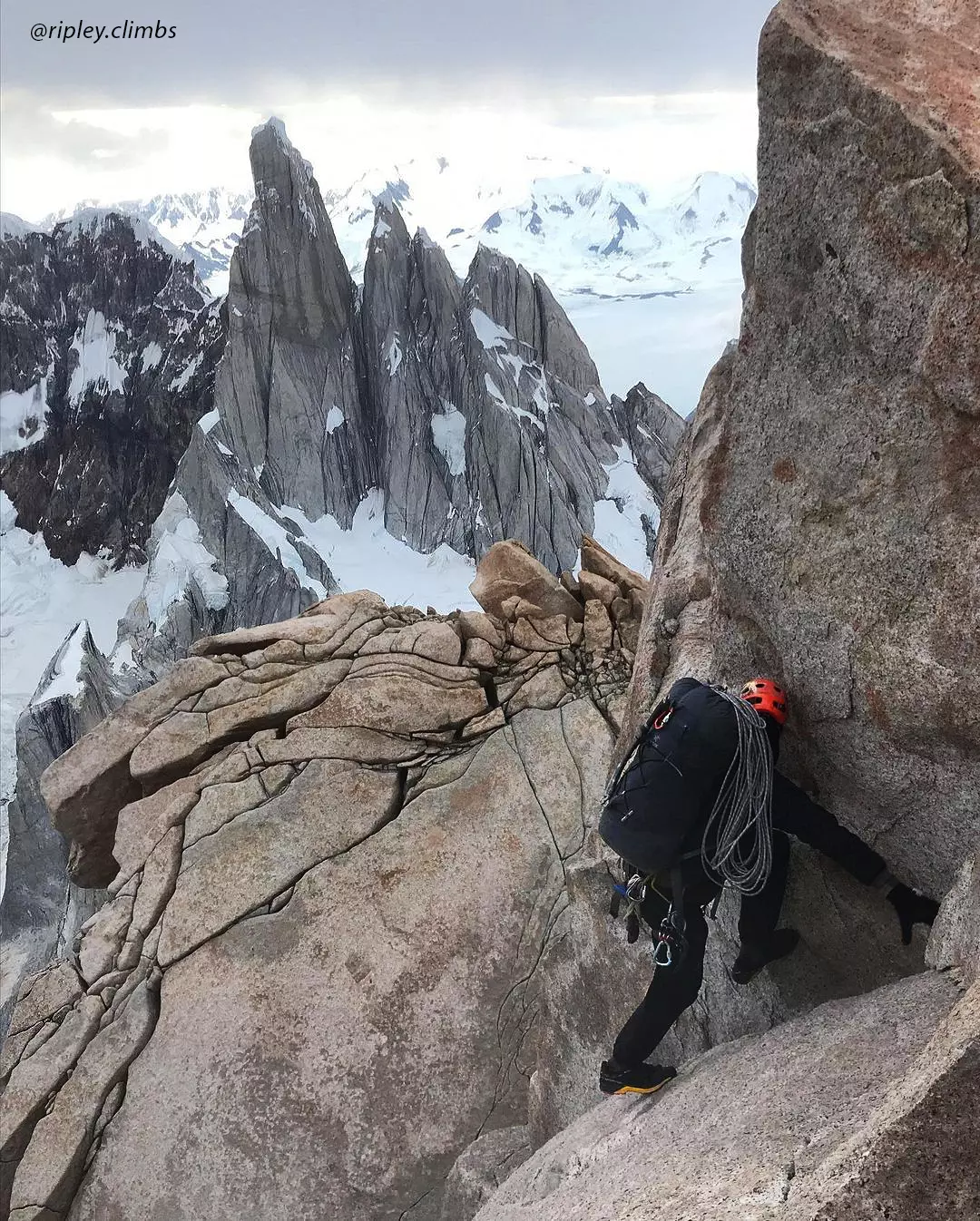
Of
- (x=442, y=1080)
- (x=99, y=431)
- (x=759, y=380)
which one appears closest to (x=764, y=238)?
(x=759, y=380)

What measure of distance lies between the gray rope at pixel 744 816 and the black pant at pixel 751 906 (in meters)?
0.19

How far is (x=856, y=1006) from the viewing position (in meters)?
5.78

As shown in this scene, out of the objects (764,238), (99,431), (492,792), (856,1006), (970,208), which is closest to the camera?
(970,208)

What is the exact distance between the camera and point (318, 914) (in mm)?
10703

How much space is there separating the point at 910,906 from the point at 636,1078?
8.98 ft

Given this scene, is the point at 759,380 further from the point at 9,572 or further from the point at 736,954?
the point at 9,572

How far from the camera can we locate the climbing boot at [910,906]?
21.4 ft

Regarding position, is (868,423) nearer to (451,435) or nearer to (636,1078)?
(636,1078)

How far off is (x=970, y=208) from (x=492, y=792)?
9.08 meters

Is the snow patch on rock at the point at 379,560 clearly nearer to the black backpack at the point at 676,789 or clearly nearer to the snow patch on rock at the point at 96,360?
the snow patch on rock at the point at 96,360

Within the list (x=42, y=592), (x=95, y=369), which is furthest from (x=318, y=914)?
(x=42, y=592)

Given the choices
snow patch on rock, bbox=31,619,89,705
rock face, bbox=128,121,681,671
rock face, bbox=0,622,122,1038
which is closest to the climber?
rock face, bbox=0,622,122,1038

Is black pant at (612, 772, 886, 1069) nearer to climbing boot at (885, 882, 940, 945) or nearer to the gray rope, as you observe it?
the gray rope

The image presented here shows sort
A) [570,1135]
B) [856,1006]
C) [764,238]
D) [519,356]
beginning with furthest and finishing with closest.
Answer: [519,356] → [570,1135] → [764,238] → [856,1006]
